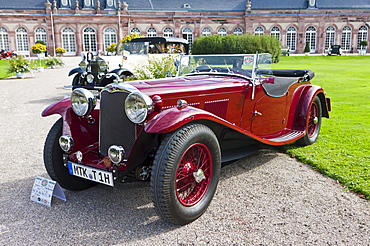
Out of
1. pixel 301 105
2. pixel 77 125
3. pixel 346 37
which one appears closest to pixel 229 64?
pixel 301 105

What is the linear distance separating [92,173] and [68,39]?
43884mm

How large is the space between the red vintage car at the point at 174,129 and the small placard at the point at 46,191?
0.10 m

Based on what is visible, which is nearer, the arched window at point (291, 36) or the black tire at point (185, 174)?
the black tire at point (185, 174)

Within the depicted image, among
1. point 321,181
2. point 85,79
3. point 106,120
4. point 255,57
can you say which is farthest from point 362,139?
point 85,79

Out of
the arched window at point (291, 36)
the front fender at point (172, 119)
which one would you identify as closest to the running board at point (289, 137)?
the front fender at point (172, 119)

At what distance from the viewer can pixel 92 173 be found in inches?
125

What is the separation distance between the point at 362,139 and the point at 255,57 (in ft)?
8.68

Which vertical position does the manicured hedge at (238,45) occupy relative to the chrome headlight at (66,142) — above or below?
above

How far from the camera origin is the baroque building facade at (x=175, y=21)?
42406 millimetres

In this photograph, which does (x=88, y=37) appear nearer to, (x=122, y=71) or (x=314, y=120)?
(x=122, y=71)

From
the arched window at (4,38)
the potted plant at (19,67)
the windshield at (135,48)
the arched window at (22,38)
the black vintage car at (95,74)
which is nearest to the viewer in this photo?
the black vintage car at (95,74)

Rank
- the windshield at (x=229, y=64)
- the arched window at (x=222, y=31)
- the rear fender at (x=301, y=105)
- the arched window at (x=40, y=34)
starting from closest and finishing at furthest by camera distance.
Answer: the windshield at (x=229, y=64), the rear fender at (x=301, y=105), the arched window at (x=40, y=34), the arched window at (x=222, y=31)

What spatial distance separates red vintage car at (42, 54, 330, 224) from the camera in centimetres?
296

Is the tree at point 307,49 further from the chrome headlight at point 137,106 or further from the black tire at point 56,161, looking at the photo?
the chrome headlight at point 137,106
